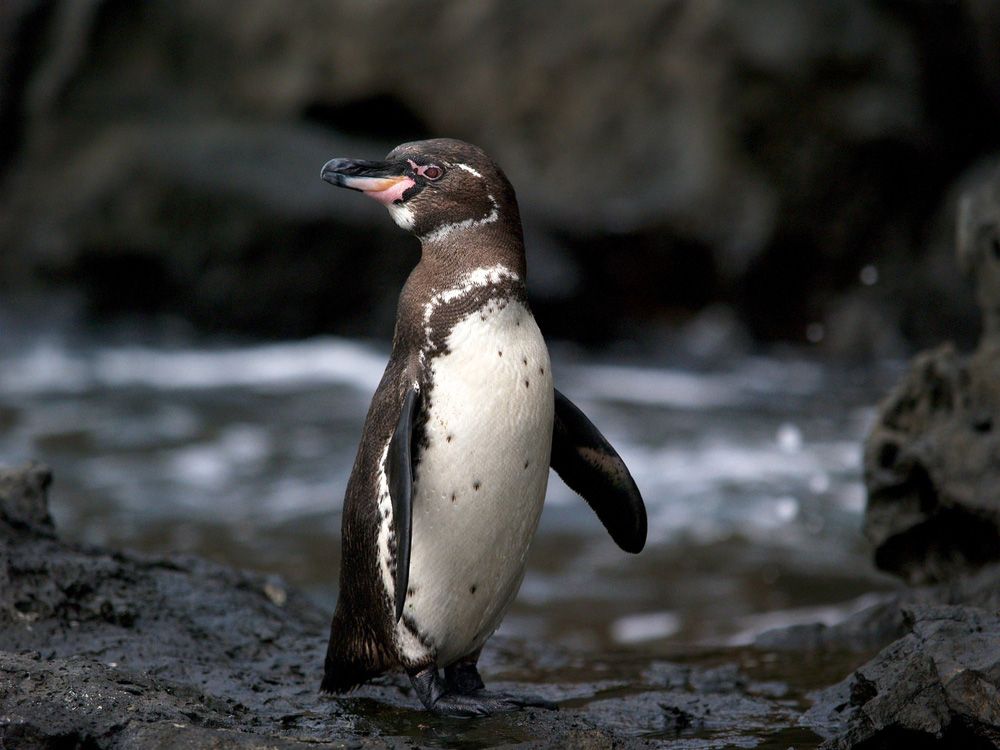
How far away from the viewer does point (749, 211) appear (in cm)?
1310

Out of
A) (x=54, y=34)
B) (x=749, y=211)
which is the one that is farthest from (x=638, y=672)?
(x=54, y=34)

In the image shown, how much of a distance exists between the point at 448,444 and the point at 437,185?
674 mm

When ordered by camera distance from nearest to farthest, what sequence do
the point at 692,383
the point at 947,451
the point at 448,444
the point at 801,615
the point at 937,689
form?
the point at 937,689 → the point at 448,444 → the point at 947,451 → the point at 801,615 → the point at 692,383

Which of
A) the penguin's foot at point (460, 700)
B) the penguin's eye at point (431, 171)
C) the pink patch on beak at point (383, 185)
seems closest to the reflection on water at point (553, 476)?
the penguin's foot at point (460, 700)

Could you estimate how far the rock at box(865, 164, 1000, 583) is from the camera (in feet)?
14.8

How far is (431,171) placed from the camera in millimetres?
3533

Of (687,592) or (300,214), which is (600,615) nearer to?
(687,592)

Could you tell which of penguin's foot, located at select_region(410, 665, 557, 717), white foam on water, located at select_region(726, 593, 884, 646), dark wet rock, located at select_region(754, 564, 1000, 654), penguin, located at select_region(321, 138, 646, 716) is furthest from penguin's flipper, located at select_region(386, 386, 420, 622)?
white foam on water, located at select_region(726, 593, 884, 646)

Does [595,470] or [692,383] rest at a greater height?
[692,383]

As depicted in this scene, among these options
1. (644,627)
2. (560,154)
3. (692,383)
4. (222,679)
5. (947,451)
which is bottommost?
(222,679)

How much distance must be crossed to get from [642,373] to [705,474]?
11.2 feet

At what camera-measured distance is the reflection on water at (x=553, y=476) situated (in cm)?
Result: 700

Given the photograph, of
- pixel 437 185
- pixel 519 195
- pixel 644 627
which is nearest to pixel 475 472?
pixel 437 185

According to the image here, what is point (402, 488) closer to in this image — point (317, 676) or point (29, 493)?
point (317, 676)
